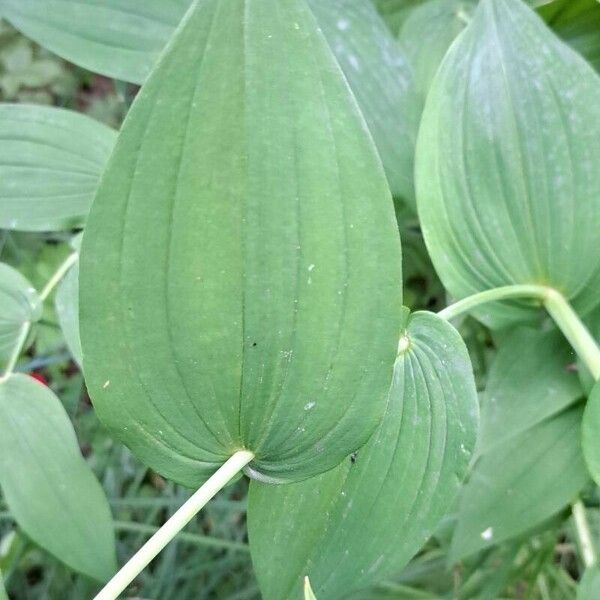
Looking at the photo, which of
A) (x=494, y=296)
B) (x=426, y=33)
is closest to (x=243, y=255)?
(x=494, y=296)

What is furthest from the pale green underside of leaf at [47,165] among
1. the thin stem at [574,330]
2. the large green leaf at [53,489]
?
the thin stem at [574,330]

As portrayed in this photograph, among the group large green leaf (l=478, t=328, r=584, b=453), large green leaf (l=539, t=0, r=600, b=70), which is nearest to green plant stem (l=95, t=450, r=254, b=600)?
large green leaf (l=478, t=328, r=584, b=453)

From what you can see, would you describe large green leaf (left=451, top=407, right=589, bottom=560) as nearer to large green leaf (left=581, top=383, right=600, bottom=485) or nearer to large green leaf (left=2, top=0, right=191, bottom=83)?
large green leaf (left=581, top=383, right=600, bottom=485)

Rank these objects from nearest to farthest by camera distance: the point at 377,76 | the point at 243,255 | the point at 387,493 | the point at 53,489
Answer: the point at 243,255 < the point at 387,493 < the point at 53,489 < the point at 377,76

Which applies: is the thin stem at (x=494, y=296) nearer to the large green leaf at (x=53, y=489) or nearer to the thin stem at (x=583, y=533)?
the thin stem at (x=583, y=533)

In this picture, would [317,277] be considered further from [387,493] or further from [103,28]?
[103,28]

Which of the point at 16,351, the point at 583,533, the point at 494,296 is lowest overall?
the point at 583,533
